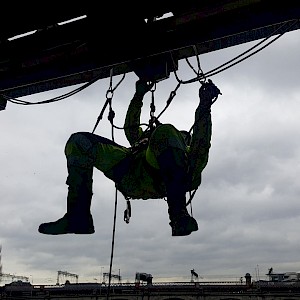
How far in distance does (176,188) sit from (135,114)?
4.36ft

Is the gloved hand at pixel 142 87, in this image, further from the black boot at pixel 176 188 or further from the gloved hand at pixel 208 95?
the black boot at pixel 176 188

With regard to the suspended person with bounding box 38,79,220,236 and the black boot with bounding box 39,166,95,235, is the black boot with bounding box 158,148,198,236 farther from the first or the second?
the black boot with bounding box 39,166,95,235

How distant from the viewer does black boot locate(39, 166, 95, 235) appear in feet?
14.7

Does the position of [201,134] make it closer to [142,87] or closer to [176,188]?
[176,188]

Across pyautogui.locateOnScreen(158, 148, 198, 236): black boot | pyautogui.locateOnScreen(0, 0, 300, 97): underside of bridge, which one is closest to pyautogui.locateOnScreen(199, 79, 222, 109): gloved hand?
pyautogui.locateOnScreen(0, 0, 300, 97): underside of bridge

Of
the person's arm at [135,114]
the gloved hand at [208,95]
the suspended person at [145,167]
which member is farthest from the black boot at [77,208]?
the gloved hand at [208,95]

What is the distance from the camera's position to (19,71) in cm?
522

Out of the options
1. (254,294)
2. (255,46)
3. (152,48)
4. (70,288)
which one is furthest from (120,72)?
(70,288)

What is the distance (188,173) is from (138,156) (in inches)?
21.5

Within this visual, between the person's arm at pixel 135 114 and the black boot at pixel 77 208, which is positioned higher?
the person's arm at pixel 135 114

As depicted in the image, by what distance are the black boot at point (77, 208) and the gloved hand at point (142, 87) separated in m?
1.15

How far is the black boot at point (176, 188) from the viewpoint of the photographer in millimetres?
4168

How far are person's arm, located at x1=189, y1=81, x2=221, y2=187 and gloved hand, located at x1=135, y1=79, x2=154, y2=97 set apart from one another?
2.48 ft

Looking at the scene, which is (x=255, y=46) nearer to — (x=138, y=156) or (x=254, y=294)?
(x=138, y=156)
